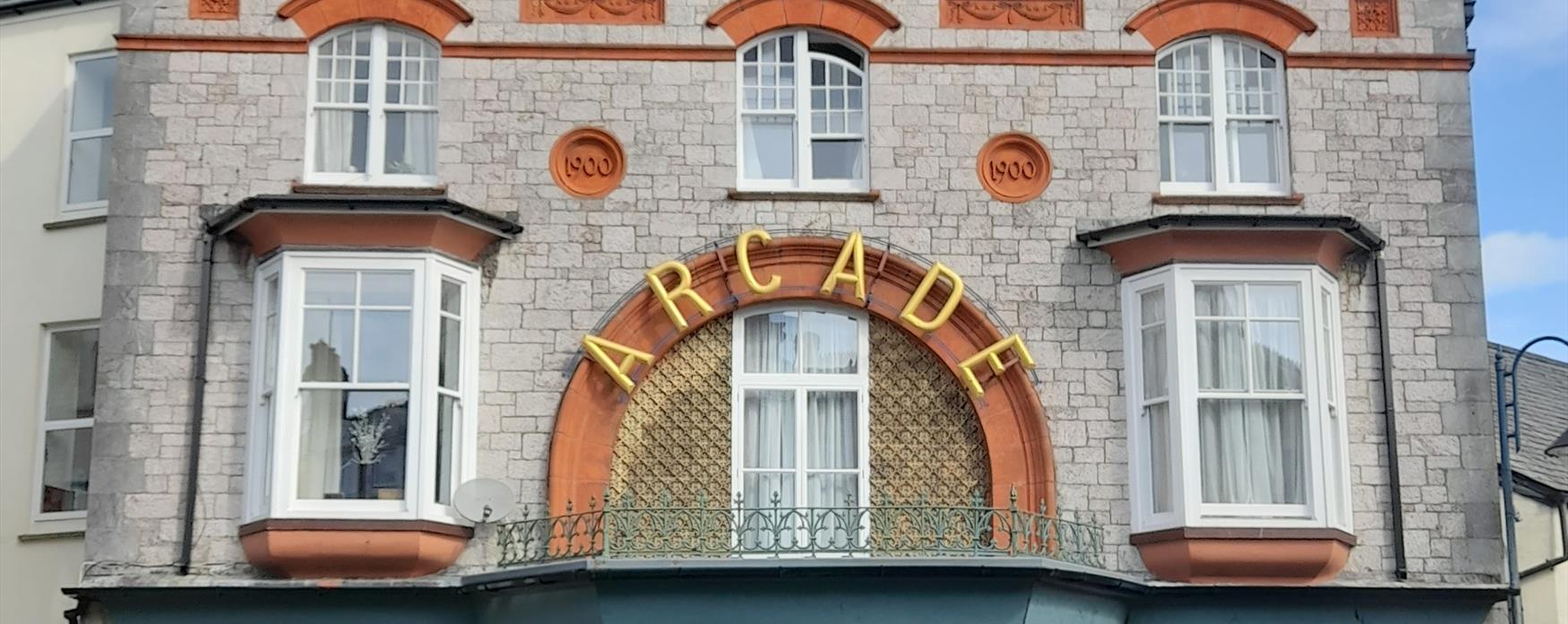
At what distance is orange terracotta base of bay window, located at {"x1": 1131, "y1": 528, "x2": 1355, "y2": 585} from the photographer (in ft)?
60.0

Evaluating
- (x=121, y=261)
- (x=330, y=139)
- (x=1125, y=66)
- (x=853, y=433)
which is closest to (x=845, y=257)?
(x=853, y=433)

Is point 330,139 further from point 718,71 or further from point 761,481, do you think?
point 761,481

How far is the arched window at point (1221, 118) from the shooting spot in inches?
775

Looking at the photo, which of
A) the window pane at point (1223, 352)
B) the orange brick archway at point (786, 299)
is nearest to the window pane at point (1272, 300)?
the window pane at point (1223, 352)

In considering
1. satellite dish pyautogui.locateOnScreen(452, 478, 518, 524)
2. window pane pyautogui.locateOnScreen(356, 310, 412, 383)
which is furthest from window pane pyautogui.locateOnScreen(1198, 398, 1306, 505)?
window pane pyautogui.locateOnScreen(356, 310, 412, 383)

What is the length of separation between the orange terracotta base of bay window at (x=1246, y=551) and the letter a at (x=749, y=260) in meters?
4.06

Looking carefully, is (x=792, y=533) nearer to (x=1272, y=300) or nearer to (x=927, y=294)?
(x=927, y=294)

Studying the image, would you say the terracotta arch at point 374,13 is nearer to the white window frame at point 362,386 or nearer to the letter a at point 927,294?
the white window frame at point 362,386

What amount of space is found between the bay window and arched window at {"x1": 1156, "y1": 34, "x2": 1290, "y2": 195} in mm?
3381

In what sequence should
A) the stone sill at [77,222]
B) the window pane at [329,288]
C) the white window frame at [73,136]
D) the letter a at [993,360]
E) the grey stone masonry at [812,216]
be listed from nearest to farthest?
the window pane at [329,288]
the grey stone masonry at [812,216]
the letter a at [993,360]
the stone sill at [77,222]
the white window frame at [73,136]

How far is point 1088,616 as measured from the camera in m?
17.8

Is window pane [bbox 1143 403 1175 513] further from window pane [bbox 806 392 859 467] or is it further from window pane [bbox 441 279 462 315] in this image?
window pane [bbox 441 279 462 315]

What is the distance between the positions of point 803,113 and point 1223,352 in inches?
173

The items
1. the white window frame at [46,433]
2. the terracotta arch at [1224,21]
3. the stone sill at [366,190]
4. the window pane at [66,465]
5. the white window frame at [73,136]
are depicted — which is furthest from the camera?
the white window frame at [73,136]
